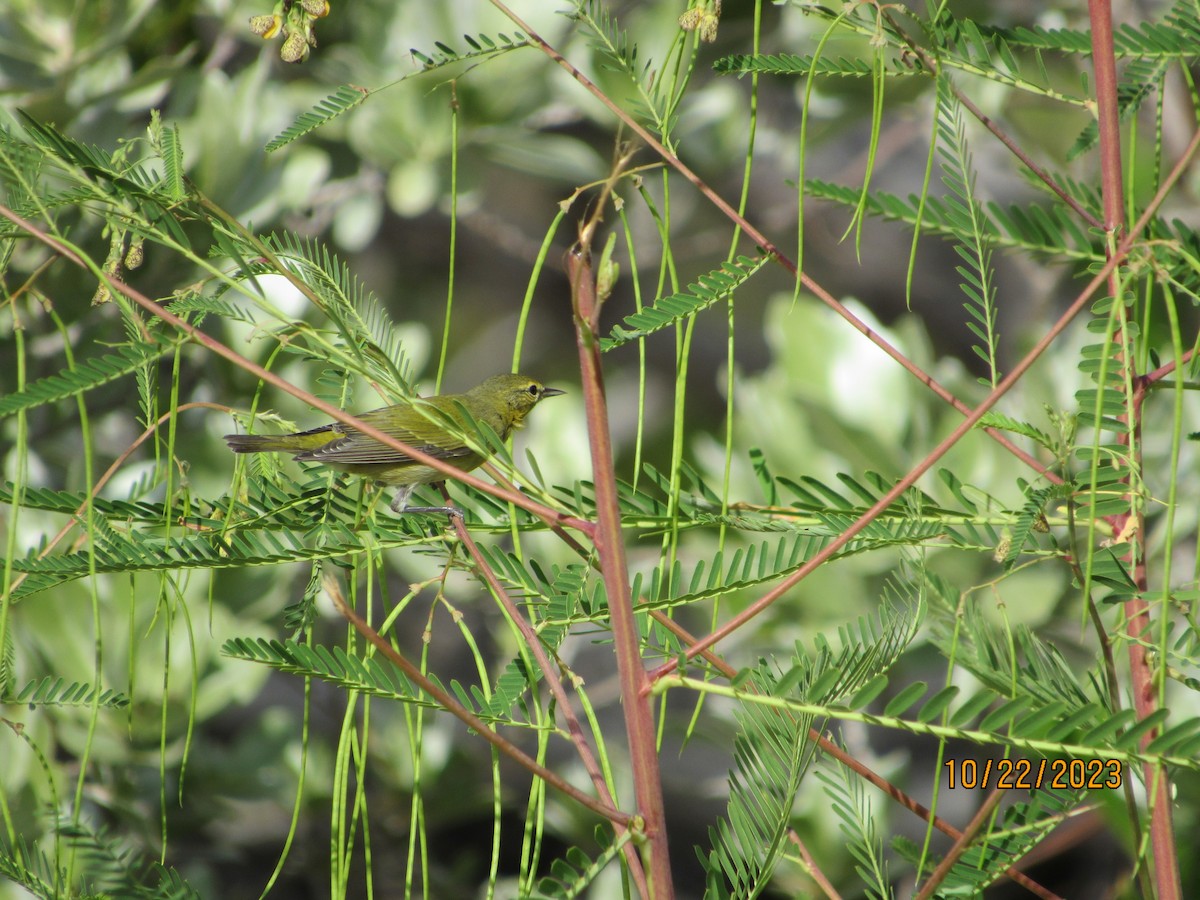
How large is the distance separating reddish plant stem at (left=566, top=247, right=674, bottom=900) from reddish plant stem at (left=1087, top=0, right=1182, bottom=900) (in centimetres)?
32

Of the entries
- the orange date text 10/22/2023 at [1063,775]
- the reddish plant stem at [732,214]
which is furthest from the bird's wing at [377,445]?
the orange date text 10/22/2023 at [1063,775]

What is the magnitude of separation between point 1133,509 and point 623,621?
1.13 feet

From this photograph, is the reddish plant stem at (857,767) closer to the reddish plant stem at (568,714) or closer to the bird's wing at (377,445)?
the reddish plant stem at (568,714)

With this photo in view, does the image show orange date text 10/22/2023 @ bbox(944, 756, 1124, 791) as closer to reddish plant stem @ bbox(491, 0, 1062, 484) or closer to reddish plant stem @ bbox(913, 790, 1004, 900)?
reddish plant stem @ bbox(913, 790, 1004, 900)

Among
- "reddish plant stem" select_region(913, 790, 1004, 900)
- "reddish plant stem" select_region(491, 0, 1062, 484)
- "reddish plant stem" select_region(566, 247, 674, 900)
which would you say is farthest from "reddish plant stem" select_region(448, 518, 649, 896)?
"reddish plant stem" select_region(491, 0, 1062, 484)

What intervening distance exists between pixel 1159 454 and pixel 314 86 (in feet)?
6.00

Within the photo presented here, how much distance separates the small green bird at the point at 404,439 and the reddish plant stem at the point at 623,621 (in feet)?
2.96

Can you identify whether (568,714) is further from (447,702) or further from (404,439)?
(404,439)

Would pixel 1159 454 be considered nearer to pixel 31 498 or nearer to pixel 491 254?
pixel 31 498

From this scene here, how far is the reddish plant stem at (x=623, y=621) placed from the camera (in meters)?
0.58

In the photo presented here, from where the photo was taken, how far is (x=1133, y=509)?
2.28 ft

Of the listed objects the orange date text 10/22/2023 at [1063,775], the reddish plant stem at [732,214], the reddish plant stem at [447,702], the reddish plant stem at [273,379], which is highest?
the reddish plant stem at [732,214]

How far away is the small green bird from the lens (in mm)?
1650

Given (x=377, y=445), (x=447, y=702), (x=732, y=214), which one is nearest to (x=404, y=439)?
(x=377, y=445)
